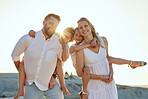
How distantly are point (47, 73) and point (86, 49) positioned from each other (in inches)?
37.3

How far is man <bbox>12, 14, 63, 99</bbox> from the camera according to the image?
3.15 m

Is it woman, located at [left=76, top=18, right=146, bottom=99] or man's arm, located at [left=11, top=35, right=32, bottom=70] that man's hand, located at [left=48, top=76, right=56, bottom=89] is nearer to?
woman, located at [left=76, top=18, right=146, bottom=99]

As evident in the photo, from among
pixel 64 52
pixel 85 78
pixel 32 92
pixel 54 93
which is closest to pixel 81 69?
pixel 85 78

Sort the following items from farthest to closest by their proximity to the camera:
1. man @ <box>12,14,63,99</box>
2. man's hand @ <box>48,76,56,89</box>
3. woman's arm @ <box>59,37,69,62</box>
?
woman's arm @ <box>59,37,69,62</box>
man's hand @ <box>48,76,56,89</box>
man @ <box>12,14,63,99</box>

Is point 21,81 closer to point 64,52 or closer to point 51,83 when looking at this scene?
point 51,83

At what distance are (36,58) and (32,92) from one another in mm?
671

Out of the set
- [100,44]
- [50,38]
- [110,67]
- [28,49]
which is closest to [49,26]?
[50,38]

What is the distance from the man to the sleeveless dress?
27.3 inches

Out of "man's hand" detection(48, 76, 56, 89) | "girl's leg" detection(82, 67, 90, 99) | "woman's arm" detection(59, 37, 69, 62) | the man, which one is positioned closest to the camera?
"girl's leg" detection(82, 67, 90, 99)

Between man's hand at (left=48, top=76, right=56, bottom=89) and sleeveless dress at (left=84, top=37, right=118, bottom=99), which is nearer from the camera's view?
sleeveless dress at (left=84, top=37, right=118, bottom=99)

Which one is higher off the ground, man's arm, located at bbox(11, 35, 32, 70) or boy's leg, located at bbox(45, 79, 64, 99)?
man's arm, located at bbox(11, 35, 32, 70)

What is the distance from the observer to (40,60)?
3.21 m

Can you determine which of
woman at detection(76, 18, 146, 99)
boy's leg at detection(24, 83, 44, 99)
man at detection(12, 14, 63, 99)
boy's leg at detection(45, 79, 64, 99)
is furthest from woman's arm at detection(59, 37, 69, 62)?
boy's leg at detection(24, 83, 44, 99)

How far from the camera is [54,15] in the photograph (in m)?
3.38
